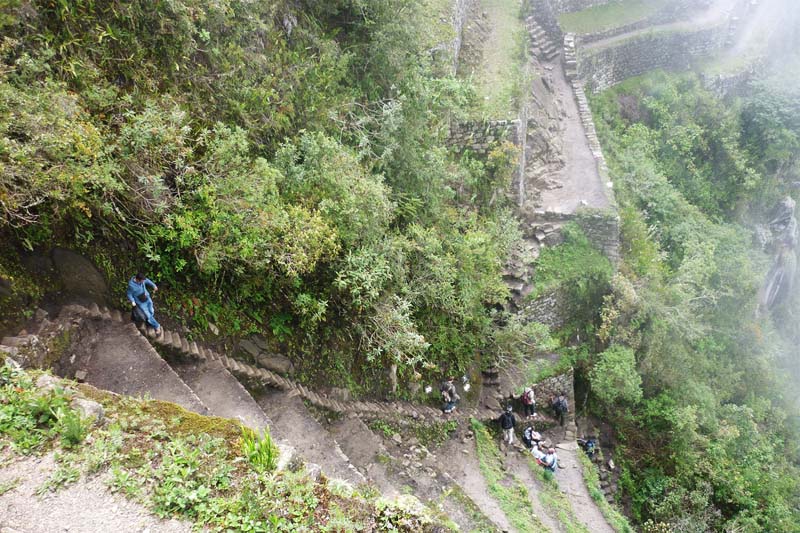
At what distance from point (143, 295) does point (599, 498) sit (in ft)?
33.7

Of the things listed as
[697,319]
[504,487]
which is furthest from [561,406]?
[697,319]

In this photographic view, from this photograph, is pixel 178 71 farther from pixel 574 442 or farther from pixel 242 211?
pixel 574 442

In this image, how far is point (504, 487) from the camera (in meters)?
10.1

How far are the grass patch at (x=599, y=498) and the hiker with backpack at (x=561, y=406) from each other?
95 centimetres

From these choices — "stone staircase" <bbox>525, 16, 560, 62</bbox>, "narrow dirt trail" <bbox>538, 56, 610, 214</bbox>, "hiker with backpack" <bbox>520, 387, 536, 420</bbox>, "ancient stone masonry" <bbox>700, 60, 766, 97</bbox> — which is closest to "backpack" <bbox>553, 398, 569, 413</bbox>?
"hiker with backpack" <bbox>520, 387, 536, 420</bbox>

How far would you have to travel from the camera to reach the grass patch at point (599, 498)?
11.2m

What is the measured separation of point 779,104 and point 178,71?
24551 millimetres

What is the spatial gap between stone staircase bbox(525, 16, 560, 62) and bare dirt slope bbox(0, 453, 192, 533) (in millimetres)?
18947

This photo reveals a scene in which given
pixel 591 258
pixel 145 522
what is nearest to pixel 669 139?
pixel 591 258

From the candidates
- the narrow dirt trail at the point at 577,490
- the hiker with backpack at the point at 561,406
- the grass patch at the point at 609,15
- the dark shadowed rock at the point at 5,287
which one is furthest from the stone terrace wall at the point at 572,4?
the dark shadowed rock at the point at 5,287

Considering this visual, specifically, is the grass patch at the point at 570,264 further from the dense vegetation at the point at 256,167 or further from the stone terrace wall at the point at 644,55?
the stone terrace wall at the point at 644,55

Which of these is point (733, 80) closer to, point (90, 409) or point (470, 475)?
point (470, 475)

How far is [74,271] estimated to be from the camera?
22.5 feet

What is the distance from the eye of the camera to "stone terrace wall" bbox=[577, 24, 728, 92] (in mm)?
20781
